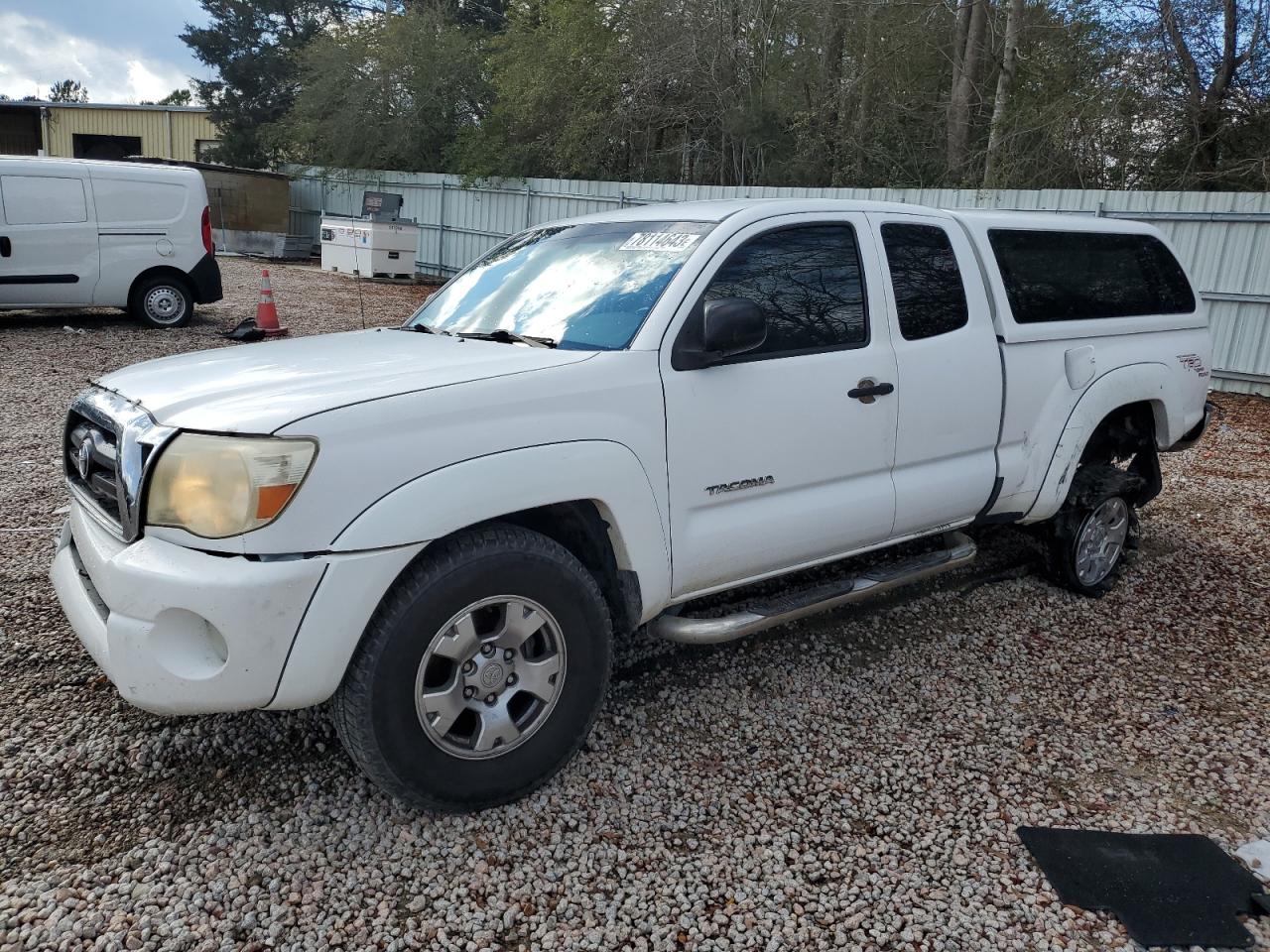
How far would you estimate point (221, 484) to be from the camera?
96.1 inches

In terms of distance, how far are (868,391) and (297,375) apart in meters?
2.05

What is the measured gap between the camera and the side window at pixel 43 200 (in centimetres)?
1028

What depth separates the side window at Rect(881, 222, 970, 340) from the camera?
151 inches

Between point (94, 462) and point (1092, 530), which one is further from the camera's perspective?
point (1092, 530)

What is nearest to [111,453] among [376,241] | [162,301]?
[162,301]

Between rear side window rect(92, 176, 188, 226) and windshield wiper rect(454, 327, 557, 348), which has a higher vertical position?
rear side window rect(92, 176, 188, 226)

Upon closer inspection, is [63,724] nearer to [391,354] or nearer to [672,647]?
[391,354]

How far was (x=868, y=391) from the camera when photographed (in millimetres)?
3578

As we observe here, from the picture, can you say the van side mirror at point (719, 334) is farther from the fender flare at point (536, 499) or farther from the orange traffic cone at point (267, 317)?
the orange traffic cone at point (267, 317)

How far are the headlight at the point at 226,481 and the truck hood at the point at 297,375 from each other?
0.05 metres

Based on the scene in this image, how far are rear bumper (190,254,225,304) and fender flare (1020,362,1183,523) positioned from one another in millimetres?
10926

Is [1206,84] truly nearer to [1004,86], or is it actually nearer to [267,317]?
[1004,86]

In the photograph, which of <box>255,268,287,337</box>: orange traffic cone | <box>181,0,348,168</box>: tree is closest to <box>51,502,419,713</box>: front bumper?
<box>255,268,287,337</box>: orange traffic cone

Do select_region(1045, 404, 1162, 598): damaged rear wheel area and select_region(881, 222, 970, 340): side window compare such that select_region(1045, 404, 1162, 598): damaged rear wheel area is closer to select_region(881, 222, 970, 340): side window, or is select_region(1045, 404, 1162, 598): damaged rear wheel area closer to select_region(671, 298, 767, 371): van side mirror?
select_region(881, 222, 970, 340): side window
